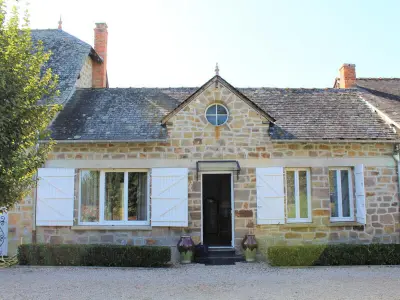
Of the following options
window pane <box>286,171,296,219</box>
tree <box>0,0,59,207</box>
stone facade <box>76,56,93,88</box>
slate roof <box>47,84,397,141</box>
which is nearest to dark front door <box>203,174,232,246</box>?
window pane <box>286,171,296,219</box>

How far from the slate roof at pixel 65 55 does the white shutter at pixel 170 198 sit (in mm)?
4114

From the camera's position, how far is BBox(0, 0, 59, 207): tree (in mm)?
6141

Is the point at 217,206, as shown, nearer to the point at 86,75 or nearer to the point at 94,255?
the point at 94,255

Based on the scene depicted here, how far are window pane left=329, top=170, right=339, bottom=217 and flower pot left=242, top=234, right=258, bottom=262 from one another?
8.49 feet

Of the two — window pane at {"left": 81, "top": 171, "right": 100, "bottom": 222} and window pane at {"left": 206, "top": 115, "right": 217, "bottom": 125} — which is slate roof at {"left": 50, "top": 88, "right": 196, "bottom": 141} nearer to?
window pane at {"left": 81, "top": 171, "right": 100, "bottom": 222}

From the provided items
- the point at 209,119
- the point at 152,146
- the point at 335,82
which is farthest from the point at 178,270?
the point at 335,82

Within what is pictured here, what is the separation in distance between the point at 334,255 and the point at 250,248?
2.07m

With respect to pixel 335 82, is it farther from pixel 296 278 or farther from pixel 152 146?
pixel 296 278

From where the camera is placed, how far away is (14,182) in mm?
6402

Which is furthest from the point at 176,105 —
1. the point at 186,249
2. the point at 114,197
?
the point at 186,249

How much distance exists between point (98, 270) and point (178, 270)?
187 centimetres

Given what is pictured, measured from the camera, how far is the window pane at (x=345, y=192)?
11227mm

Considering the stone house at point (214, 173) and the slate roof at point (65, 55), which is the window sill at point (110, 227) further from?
the slate roof at point (65, 55)

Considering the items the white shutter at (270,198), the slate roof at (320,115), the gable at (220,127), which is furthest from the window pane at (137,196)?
the slate roof at (320,115)
